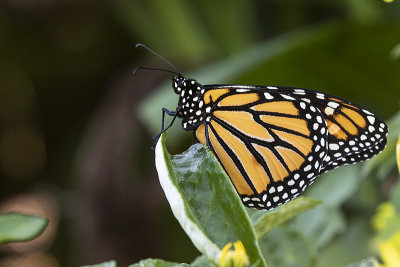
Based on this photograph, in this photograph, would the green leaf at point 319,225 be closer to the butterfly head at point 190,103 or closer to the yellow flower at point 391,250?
the yellow flower at point 391,250

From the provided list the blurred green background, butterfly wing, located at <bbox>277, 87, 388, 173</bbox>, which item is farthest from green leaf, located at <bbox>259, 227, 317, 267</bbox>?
butterfly wing, located at <bbox>277, 87, 388, 173</bbox>

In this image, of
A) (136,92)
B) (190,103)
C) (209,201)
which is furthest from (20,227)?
(136,92)

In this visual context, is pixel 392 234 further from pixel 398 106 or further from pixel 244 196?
Answer: pixel 398 106

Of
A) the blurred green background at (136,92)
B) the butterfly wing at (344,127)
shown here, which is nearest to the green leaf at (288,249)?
the blurred green background at (136,92)

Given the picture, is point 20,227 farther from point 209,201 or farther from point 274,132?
point 274,132

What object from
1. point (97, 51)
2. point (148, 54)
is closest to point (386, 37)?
point (148, 54)
